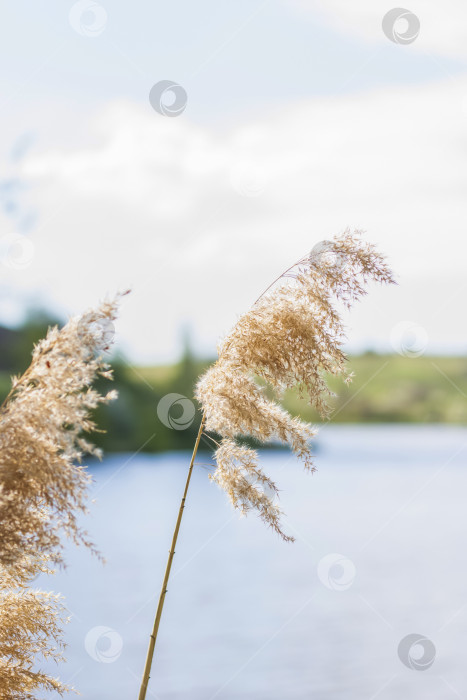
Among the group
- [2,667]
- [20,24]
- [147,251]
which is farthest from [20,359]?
[2,667]

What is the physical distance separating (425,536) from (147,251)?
19848mm

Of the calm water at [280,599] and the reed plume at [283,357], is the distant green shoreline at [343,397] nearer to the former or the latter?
the calm water at [280,599]

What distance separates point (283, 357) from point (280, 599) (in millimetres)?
11871

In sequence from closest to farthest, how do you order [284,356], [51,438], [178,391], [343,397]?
[51,438]
[284,356]
[178,391]
[343,397]

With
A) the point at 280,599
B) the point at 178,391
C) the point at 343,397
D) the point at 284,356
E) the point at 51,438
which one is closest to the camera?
the point at 51,438

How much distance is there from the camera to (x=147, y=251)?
113 ft

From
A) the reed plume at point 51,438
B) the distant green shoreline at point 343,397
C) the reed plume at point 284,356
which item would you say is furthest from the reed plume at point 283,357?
the distant green shoreline at point 343,397

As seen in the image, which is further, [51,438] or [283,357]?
[283,357]

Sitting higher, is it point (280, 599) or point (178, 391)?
point (178, 391)

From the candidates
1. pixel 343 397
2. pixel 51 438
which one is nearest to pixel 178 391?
pixel 343 397

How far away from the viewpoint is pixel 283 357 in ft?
6.40

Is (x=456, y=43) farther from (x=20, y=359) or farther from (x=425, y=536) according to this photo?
(x=20, y=359)

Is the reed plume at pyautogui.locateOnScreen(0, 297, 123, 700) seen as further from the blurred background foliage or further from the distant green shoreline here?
the blurred background foliage

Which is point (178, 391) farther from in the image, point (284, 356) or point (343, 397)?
point (284, 356)
